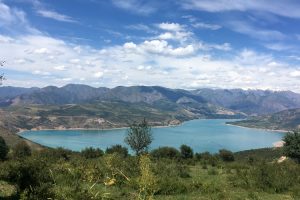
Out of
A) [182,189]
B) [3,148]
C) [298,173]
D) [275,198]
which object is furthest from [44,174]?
[3,148]

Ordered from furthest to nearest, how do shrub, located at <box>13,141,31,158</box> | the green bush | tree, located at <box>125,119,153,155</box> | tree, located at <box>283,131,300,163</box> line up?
tree, located at <box>125,119,153,155</box> → tree, located at <box>283,131,300,163</box> → shrub, located at <box>13,141,31,158</box> → the green bush

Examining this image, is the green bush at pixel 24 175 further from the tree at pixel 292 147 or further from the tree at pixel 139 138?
the tree at pixel 139 138

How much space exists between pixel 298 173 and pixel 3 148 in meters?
48.0

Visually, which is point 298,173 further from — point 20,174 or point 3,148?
point 3,148

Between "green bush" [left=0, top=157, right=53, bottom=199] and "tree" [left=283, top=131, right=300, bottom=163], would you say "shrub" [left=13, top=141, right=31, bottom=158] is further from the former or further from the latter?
"tree" [left=283, top=131, right=300, bottom=163]

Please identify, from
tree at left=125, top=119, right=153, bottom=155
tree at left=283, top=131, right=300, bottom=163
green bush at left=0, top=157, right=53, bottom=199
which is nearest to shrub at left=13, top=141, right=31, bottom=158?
tree at left=125, top=119, right=153, bottom=155

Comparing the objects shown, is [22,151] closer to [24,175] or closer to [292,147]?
[292,147]

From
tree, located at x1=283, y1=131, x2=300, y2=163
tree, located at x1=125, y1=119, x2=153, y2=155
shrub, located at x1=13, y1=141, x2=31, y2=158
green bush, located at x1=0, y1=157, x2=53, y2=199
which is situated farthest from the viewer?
tree, located at x1=125, y1=119, x2=153, y2=155

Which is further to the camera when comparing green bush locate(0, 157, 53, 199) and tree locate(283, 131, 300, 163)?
tree locate(283, 131, 300, 163)

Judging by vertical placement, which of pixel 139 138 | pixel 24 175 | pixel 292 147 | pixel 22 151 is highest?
pixel 24 175

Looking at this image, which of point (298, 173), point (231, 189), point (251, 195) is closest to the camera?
point (251, 195)

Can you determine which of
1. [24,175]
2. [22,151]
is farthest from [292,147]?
[24,175]

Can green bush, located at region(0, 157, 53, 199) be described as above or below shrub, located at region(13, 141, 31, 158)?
above

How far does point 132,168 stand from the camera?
26.9 meters
